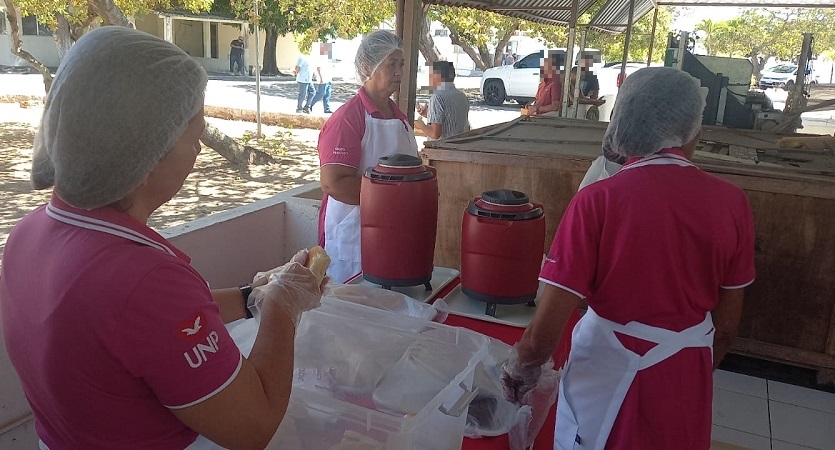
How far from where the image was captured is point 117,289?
0.79 meters

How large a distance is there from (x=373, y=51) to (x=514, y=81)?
14918mm

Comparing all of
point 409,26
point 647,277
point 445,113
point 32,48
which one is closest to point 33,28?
point 32,48

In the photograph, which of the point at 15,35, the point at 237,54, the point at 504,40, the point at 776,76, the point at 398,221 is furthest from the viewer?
the point at 776,76

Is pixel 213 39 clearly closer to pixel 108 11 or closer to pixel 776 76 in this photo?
pixel 108 11

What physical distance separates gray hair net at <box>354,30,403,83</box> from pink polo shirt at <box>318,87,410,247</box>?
0.15m

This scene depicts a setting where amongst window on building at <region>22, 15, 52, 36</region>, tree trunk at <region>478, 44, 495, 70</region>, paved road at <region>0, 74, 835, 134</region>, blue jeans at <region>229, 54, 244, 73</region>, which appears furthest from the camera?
blue jeans at <region>229, 54, 244, 73</region>

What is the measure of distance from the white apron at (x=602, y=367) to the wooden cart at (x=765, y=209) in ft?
4.92

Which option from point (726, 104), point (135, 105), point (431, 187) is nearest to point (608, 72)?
point (726, 104)

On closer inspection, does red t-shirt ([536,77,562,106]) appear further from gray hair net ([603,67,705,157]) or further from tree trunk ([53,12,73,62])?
tree trunk ([53,12,73,62])

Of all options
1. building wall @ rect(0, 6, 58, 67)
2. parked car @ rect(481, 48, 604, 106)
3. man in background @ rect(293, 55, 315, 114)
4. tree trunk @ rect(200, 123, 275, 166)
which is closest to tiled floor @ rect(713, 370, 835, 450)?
tree trunk @ rect(200, 123, 275, 166)

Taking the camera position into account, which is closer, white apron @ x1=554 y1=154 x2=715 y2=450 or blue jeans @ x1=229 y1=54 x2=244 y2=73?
white apron @ x1=554 y1=154 x2=715 y2=450

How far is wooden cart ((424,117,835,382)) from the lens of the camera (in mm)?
2705

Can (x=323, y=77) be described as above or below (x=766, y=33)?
below

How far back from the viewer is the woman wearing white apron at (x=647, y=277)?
4.55 feet
